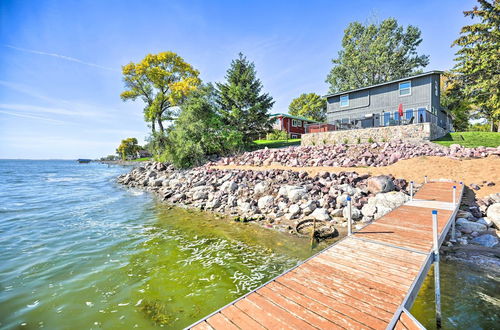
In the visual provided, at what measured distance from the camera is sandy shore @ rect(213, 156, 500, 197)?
9.41 metres

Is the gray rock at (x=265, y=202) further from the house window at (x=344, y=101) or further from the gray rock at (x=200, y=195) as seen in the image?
the house window at (x=344, y=101)

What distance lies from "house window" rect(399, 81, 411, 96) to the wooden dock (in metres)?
20.7

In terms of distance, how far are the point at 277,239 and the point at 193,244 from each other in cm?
288

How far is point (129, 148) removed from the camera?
76.2 metres

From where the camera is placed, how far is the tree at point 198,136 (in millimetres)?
20922

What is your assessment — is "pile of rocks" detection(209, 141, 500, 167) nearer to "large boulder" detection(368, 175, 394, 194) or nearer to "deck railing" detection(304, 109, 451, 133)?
"deck railing" detection(304, 109, 451, 133)

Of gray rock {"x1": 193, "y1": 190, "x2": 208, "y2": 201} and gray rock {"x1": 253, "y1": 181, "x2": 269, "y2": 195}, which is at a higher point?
gray rock {"x1": 253, "y1": 181, "x2": 269, "y2": 195}

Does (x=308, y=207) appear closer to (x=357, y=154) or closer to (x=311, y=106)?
(x=357, y=154)

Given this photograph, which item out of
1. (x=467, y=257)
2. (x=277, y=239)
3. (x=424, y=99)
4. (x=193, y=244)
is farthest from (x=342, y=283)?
(x=424, y=99)

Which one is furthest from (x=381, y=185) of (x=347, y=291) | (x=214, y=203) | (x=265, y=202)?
(x=214, y=203)

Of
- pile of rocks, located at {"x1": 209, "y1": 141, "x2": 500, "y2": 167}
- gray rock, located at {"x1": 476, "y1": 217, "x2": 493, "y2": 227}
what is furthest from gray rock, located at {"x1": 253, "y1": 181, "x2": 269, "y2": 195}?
gray rock, located at {"x1": 476, "y1": 217, "x2": 493, "y2": 227}

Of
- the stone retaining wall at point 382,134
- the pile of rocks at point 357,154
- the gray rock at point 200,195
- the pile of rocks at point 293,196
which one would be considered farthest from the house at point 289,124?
the gray rock at point 200,195

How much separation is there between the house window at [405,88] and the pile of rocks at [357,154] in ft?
27.9

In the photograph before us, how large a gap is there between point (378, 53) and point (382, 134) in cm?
2100
